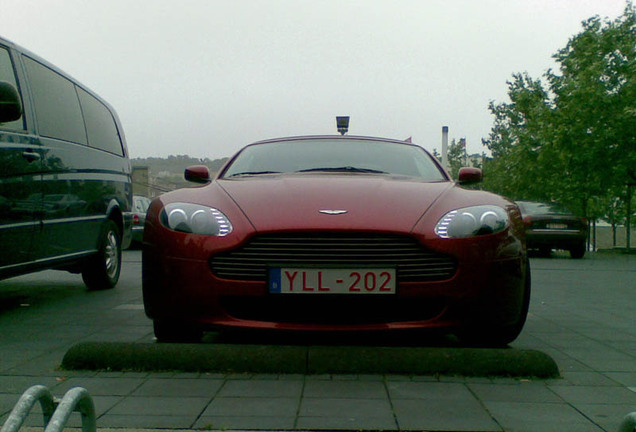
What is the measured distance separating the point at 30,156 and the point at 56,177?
51 centimetres

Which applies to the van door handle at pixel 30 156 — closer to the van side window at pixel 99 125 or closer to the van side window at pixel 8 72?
the van side window at pixel 8 72

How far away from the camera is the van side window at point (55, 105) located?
594 centimetres

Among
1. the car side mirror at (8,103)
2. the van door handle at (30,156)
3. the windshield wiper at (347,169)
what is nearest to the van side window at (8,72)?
the van door handle at (30,156)

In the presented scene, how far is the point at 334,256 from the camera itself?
140 inches

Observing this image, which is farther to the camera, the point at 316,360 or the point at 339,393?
the point at 316,360

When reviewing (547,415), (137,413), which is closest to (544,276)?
(547,415)

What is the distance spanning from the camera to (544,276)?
34.2 feet

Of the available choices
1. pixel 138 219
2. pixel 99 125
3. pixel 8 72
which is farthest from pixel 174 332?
pixel 138 219

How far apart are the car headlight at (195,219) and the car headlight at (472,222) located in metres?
1.13

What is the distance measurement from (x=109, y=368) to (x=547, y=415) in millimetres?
2182

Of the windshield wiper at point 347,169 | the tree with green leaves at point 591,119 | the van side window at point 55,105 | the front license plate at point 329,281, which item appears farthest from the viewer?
the tree with green leaves at point 591,119

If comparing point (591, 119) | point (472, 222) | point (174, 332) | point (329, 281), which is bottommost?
point (174, 332)

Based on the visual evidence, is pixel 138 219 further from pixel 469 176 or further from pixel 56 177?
pixel 469 176

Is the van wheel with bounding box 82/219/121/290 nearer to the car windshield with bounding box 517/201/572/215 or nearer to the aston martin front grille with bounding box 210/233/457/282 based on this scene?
the aston martin front grille with bounding box 210/233/457/282
